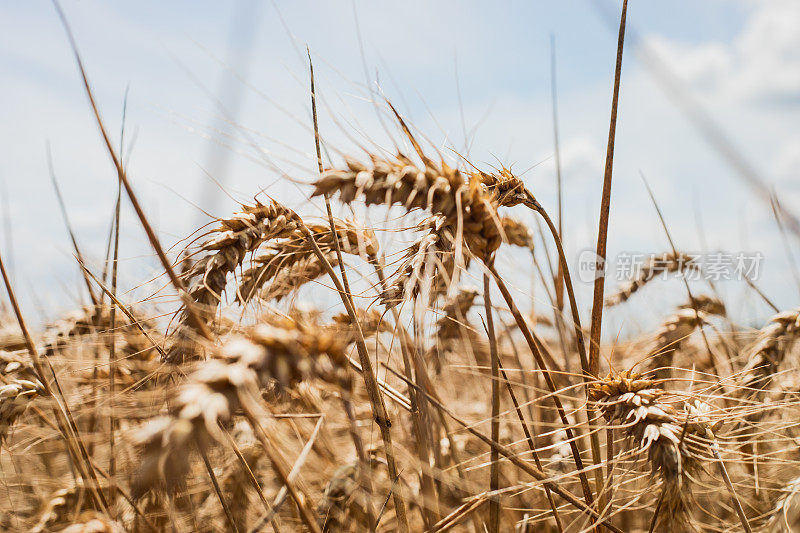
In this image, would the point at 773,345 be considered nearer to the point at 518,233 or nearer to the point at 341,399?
the point at 518,233

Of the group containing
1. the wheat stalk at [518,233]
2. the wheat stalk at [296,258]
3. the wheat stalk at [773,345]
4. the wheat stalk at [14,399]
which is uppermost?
the wheat stalk at [518,233]

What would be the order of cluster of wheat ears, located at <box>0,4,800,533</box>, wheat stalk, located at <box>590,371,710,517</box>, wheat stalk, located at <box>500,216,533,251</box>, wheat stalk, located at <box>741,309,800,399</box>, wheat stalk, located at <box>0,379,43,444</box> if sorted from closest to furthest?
cluster of wheat ears, located at <box>0,4,800,533</box> → wheat stalk, located at <box>590,371,710,517</box> → wheat stalk, located at <box>0,379,43,444</box> → wheat stalk, located at <box>741,309,800,399</box> → wheat stalk, located at <box>500,216,533,251</box>

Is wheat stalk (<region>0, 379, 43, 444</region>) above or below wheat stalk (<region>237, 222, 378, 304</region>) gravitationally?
below

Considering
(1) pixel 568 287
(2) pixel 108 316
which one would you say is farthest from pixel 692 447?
(2) pixel 108 316

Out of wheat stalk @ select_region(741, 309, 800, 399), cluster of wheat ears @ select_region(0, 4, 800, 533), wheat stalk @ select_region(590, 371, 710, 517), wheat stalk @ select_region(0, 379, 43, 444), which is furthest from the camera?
wheat stalk @ select_region(741, 309, 800, 399)

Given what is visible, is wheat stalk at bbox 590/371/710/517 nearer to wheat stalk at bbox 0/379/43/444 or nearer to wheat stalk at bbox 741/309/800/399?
wheat stalk at bbox 741/309/800/399

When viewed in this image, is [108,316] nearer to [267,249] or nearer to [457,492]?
[267,249]

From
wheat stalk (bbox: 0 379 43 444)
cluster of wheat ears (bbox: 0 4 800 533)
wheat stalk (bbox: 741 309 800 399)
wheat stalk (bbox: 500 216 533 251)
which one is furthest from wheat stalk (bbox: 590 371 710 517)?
wheat stalk (bbox: 0 379 43 444)

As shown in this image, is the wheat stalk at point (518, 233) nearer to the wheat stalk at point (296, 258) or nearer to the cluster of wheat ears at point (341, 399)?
the cluster of wheat ears at point (341, 399)

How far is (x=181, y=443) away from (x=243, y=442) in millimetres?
990

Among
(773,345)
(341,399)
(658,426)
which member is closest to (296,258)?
(341,399)

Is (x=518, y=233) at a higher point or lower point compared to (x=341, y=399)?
higher

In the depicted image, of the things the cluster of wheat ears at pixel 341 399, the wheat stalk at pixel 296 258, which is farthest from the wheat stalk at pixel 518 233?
the wheat stalk at pixel 296 258

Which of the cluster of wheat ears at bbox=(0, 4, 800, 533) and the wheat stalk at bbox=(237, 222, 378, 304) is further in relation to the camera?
the wheat stalk at bbox=(237, 222, 378, 304)
